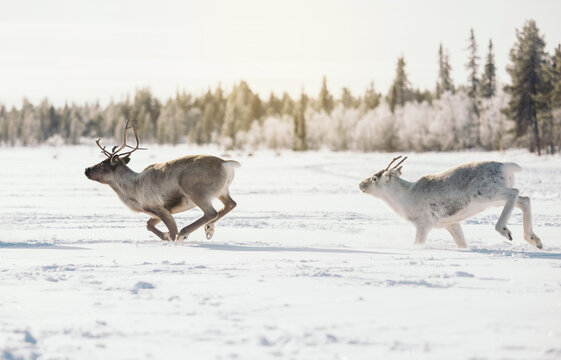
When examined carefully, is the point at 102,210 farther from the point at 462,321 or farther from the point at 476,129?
the point at 476,129

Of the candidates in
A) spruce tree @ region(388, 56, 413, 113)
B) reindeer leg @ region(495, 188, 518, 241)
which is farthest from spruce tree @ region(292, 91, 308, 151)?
reindeer leg @ region(495, 188, 518, 241)

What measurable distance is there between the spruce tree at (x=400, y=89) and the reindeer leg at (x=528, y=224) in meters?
94.9

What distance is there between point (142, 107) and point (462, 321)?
591 feet

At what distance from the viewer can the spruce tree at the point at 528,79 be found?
189 feet

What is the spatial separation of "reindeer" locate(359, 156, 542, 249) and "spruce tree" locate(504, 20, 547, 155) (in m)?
51.2

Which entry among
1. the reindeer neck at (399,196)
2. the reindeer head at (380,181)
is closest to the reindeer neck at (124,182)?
the reindeer head at (380,181)

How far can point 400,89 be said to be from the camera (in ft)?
339

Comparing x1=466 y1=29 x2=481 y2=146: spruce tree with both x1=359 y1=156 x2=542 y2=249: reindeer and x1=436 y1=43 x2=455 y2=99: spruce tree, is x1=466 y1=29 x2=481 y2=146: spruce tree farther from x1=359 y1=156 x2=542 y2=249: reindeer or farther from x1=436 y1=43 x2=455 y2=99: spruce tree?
x1=359 y1=156 x2=542 y2=249: reindeer

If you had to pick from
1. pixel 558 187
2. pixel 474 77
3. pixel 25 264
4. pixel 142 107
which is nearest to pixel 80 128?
pixel 142 107

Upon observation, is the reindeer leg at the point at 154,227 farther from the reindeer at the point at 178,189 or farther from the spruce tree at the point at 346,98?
the spruce tree at the point at 346,98

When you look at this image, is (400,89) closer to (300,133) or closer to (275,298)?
(300,133)

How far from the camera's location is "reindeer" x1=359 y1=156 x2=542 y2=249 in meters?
8.87

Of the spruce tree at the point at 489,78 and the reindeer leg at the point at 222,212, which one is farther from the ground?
the spruce tree at the point at 489,78

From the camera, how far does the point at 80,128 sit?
591 ft
